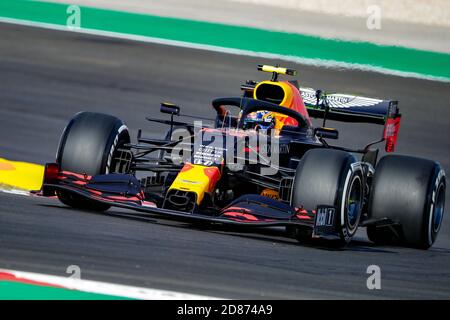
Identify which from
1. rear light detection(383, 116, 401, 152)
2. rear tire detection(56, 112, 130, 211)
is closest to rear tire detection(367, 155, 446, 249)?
rear light detection(383, 116, 401, 152)

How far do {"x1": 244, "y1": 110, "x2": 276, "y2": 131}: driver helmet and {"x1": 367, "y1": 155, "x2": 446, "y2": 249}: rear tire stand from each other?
138cm

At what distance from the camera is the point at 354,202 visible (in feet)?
32.5

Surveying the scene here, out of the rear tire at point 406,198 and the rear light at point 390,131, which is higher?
the rear light at point 390,131

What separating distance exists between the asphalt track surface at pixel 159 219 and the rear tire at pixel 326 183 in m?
0.38

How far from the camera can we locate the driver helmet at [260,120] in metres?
11.3

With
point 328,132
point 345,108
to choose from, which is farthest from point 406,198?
point 345,108

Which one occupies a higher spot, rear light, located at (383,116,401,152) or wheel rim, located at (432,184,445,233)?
rear light, located at (383,116,401,152)

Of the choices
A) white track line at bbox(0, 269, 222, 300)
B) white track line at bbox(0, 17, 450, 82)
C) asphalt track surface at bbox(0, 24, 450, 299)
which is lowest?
white track line at bbox(0, 269, 222, 300)

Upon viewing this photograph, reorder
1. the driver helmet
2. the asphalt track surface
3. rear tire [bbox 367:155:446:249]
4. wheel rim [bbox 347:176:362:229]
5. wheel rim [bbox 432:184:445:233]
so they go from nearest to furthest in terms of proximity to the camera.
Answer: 1. the asphalt track surface
2. wheel rim [bbox 347:176:362:229]
3. rear tire [bbox 367:155:446:249]
4. wheel rim [bbox 432:184:445:233]
5. the driver helmet

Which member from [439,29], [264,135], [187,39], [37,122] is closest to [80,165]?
[264,135]

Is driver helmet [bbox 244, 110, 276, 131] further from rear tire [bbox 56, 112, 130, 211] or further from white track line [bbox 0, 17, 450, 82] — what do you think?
white track line [bbox 0, 17, 450, 82]

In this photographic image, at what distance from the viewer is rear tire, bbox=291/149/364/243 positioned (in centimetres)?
930

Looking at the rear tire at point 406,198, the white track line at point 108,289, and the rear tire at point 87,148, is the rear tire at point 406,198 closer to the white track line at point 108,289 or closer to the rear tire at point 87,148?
the rear tire at point 87,148

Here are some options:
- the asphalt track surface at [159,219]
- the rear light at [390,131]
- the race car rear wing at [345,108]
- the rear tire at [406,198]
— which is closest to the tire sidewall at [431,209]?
the rear tire at [406,198]
